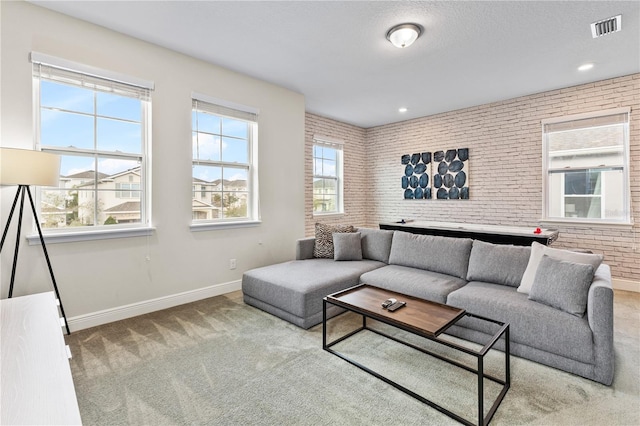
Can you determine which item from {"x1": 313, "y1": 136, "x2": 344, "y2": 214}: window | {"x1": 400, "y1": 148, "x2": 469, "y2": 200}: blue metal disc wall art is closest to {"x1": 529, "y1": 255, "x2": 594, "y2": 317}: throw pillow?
{"x1": 400, "y1": 148, "x2": 469, "y2": 200}: blue metal disc wall art

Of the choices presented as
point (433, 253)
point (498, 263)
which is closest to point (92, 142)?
point (433, 253)

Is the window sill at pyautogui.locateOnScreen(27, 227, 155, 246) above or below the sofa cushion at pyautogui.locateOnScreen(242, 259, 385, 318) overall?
above

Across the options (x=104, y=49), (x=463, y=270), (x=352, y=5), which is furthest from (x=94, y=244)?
(x=463, y=270)

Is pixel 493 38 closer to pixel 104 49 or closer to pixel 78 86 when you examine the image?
pixel 104 49

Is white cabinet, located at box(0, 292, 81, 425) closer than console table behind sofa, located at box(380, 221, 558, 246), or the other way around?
white cabinet, located at box(0, 292, 81, 425)

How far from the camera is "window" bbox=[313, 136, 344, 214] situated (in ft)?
20.0

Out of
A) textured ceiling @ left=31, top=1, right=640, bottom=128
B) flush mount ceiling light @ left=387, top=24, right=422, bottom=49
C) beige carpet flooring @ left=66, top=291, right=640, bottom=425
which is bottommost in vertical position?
beige carpet flooring @ left=66, top=291, right=640, bottom=425

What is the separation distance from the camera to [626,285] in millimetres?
4039

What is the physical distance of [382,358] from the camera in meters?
2.34

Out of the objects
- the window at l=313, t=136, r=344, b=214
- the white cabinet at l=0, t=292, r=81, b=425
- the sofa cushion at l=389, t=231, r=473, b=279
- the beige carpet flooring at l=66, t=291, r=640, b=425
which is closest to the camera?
the white cabinet at l=0, t=292, r=81, b=425

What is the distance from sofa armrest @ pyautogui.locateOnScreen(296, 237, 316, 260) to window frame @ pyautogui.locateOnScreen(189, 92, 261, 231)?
695 millimetres

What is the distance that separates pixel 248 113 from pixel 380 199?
3645 mm

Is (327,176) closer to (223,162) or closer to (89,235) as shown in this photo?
(223,162)

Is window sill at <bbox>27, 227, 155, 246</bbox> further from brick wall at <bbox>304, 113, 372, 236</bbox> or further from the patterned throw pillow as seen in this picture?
brick wall at <bbox>304, 113, 372, 236</bbox>
